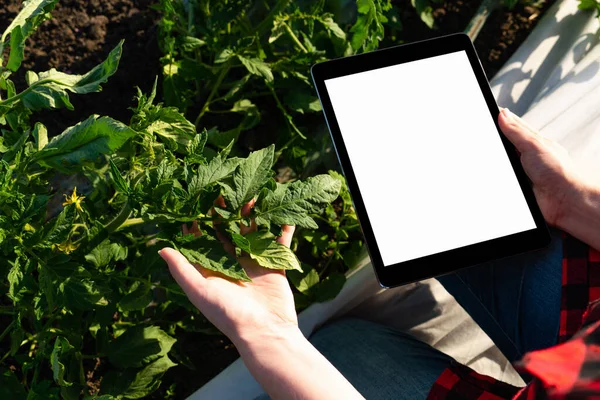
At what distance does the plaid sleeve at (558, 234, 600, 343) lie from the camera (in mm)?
1097

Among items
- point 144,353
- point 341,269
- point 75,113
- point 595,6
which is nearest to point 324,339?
point 341,269

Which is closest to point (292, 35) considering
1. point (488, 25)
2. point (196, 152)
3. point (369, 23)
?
point (369, 23)

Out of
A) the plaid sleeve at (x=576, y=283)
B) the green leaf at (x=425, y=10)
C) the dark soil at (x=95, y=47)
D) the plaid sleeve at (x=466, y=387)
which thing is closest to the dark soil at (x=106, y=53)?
the dark soil at (x=95, y=47)

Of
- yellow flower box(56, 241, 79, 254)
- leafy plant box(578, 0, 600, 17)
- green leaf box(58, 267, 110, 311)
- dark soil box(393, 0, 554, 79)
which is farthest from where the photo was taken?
dark soil box(393, 0, 554, 79)

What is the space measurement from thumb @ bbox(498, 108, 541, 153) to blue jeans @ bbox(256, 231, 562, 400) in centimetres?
20

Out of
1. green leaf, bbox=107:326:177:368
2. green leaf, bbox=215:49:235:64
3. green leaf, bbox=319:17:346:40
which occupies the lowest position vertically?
green leaf, bbox=107:326:177:368

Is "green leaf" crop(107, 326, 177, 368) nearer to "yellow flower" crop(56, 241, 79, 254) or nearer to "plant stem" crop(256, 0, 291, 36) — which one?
"yellow flower" crop(56, 241, 79, 254)

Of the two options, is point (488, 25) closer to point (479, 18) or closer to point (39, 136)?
point (479, 18)

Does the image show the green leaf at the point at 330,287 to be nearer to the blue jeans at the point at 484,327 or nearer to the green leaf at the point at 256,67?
the blue jeans at the point at 484,327

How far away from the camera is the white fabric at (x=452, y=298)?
1.41 m

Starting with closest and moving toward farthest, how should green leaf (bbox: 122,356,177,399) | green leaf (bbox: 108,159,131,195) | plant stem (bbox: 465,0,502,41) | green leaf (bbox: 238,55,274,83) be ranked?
green leaf (bbox: 108,159,131,195) < green leaf (bbox: 122,356,177,399) < green leaf (bbox: 238,55,274,83) < plant stem (bbox: 465,0,502,41)

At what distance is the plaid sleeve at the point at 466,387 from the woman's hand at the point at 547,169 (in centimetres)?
35

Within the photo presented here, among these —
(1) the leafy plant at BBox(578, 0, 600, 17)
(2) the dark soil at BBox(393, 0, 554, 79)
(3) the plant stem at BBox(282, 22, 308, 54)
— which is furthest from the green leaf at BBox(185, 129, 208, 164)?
(1) the leafy plant at BBox(578, 0, 600, 17)

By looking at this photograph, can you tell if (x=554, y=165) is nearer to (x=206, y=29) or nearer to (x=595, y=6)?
(x=595, y=6)
